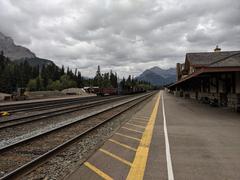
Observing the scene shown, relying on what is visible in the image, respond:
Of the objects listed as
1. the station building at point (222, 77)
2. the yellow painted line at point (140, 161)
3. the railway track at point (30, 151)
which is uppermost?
the station building at point (222, 77)

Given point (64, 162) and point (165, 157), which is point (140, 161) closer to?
point (165, 157)

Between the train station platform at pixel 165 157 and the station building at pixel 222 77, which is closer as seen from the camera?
the train station platform at pixel 165 157

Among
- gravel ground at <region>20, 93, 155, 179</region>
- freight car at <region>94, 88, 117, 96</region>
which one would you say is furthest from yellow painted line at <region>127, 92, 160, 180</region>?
freight car at <region>94, 88, 117, 96</region>

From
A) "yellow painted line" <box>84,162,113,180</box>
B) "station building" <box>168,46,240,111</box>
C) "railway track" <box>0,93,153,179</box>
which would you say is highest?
"station building" <box>168,46,240,111</box>

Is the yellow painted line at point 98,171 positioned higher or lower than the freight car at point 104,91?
lower

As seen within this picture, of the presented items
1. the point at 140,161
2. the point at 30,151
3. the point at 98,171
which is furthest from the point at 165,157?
the point at 30,151

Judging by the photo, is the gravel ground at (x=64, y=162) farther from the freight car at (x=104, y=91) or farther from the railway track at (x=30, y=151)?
the freight car at (x=104, y=91)

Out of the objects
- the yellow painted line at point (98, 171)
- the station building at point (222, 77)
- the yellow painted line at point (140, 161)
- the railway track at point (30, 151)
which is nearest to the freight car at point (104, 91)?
the station building at point (222, 77)

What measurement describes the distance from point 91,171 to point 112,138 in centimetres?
372

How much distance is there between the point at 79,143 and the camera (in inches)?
349

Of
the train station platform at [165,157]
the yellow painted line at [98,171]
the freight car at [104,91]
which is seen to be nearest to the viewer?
the yellow painted line at [98,171]

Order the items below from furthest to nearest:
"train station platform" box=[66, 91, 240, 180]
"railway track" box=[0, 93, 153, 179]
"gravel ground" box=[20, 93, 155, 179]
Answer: "railway track" box=[0, 93, 153, 179], "gravel ground" box=[20, 93, 155, 179], "train station platform" box=[66, 91, 240, 180]

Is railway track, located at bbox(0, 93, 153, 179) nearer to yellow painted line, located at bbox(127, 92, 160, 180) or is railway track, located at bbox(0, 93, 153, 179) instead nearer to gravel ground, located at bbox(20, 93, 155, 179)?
gravel ground, located at bbox(20, 93, 155, 179)

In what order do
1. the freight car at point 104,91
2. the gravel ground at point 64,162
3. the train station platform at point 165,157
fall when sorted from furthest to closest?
the freight car at point 104,91 → the gravel ground at point 64,162 → the train station platform at point 165,157
